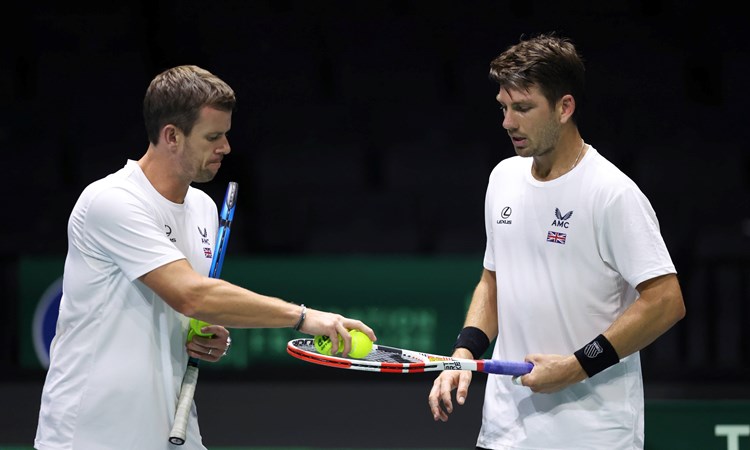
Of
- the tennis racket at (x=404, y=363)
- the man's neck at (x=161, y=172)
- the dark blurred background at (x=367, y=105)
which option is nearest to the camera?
the tennis racket at (x=404, y=363)

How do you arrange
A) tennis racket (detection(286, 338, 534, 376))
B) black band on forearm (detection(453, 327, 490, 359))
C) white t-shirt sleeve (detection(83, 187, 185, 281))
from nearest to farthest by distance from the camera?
1. white t-shirt sleeve (detection(83, 187, 185, 281))
2. tennis racket (detection(286, 338, 534, 376))
3. black band on forearm (detection(453, 327, 490, 359))

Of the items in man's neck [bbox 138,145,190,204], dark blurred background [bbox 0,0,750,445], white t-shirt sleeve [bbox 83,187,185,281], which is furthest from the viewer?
dark blurred background [bbox 0,0,750,445]

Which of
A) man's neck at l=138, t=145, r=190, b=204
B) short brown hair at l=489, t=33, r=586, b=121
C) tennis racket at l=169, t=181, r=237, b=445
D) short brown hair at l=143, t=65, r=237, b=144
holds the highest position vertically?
short brown hair at l=489, t=33, r=586, b=121

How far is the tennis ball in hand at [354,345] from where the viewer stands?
3604 millimetres

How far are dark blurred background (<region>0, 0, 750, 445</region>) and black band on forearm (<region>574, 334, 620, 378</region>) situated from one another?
583 cm

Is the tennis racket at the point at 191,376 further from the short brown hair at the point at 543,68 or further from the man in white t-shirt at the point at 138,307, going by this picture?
the short brown hair at the point at 543,68

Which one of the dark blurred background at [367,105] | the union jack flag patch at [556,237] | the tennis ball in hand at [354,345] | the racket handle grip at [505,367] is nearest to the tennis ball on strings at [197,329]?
the tennis ball in hand at [354,345]

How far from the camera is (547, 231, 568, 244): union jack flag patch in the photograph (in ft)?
12.1

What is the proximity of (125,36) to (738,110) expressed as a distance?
5.69m

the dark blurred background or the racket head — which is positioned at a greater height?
the dark blurred background

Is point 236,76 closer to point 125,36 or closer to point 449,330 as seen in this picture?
point 125,36

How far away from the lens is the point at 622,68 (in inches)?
399

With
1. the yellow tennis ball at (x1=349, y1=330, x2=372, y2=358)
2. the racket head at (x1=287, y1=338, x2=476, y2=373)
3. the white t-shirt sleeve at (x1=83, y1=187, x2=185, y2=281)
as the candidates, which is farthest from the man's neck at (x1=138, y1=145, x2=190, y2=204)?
the yellow tennis ball at (x1=349, y1=330, x2=372, y2=358)

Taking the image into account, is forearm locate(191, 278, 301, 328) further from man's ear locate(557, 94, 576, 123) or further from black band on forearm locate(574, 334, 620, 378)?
man's ear locate(557, 94, 576, 123)
